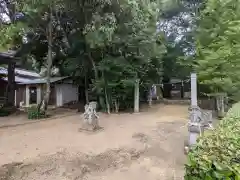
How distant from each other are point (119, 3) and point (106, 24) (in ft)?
3.62

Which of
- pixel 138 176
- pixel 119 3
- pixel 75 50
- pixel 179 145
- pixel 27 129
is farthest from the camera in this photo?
pixel 75 50

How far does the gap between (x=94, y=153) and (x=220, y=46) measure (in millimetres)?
7335

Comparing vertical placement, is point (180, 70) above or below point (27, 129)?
above

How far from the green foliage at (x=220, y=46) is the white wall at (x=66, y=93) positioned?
11595mm

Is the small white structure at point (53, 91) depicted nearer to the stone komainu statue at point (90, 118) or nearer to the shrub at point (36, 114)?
the shrub at point (36, 114)

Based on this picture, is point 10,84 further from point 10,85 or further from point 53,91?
point 53,91

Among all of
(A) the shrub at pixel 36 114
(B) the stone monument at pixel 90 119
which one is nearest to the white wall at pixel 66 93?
(A) the shrub at pixel 36 114

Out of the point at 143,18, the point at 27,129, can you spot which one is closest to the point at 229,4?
the point at 143,18

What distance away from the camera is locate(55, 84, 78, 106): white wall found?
787 inches

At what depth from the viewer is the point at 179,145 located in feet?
24.1

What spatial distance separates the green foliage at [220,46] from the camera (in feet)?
31.8

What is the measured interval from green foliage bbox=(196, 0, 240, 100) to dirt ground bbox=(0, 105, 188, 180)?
2.60 metres

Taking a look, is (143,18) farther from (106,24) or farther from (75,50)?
(75,50)

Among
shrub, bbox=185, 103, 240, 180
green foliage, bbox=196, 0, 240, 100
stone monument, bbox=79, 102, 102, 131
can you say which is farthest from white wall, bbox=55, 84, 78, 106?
shrub, bbox=185, 103, 240, 180
